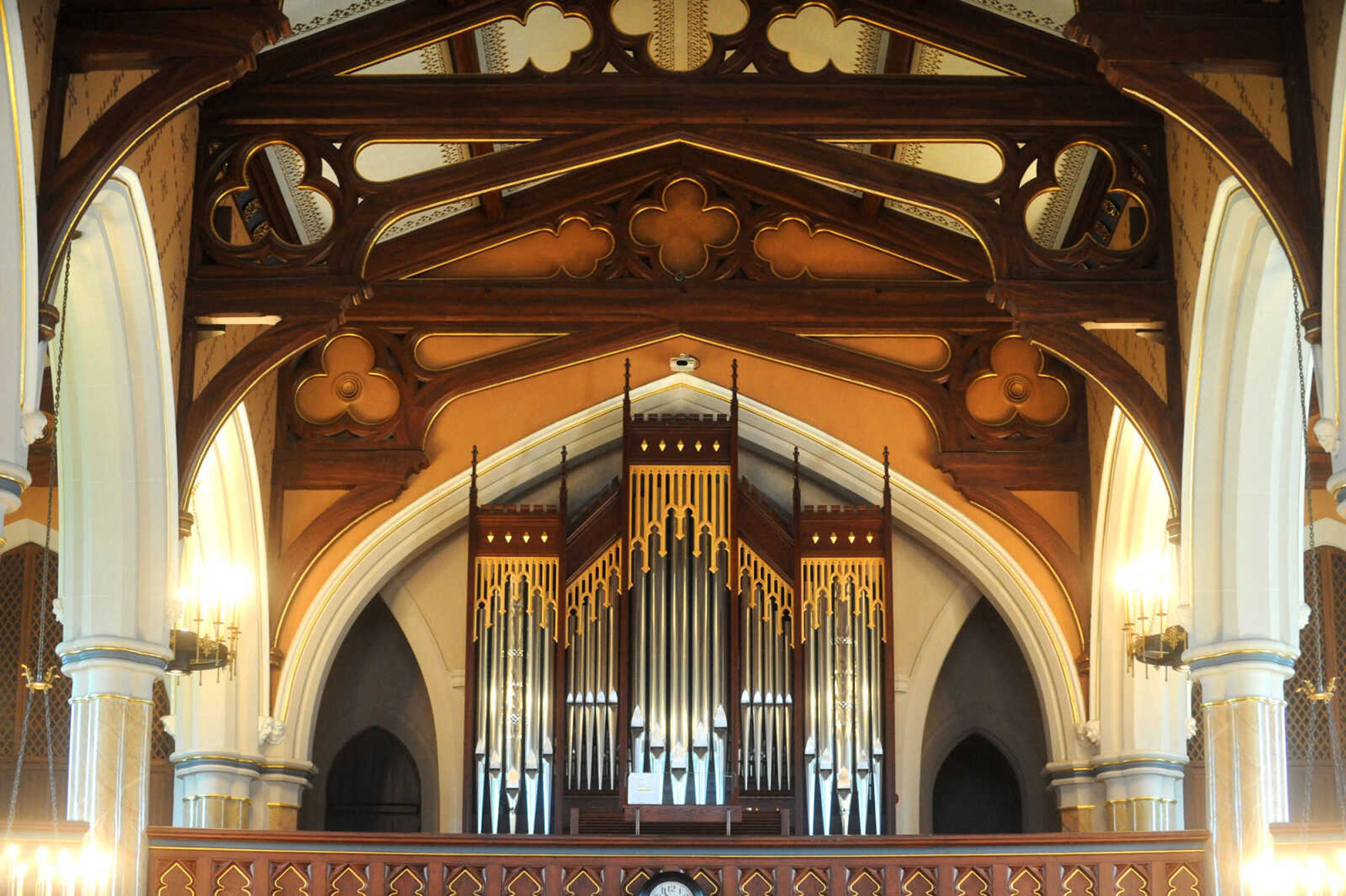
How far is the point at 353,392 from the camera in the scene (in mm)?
13797

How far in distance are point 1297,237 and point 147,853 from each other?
645cm

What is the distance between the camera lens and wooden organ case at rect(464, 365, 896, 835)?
12633 millimetres

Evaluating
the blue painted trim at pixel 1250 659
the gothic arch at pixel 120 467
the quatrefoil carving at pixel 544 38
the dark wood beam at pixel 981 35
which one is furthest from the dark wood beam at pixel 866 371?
the gothic arch at pixel 120 467

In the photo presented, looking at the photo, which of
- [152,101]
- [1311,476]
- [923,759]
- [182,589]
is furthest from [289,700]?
[1311,476]

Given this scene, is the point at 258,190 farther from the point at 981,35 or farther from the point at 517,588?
the point at 981,35

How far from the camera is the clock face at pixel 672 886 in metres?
11.2

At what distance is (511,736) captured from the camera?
12.8 m

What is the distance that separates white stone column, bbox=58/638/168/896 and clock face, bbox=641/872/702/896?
266 centimetres

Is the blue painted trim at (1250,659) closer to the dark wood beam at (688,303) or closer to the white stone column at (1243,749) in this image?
the white stone column at (1243,749)

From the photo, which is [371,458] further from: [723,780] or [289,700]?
[723,780]

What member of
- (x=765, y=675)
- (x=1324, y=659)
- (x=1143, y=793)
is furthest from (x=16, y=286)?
(x=1324, y=659)

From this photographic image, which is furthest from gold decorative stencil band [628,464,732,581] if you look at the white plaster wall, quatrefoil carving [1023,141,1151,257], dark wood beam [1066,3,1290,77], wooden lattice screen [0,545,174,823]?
dark wood beam [1066,3,1290,77]

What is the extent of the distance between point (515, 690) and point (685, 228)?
315cm

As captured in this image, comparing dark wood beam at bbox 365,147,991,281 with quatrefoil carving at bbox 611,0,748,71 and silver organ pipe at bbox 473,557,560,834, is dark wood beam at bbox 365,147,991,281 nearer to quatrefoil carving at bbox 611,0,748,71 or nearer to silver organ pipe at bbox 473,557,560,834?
quatrefoil carving at bbox 611,0,748,71
